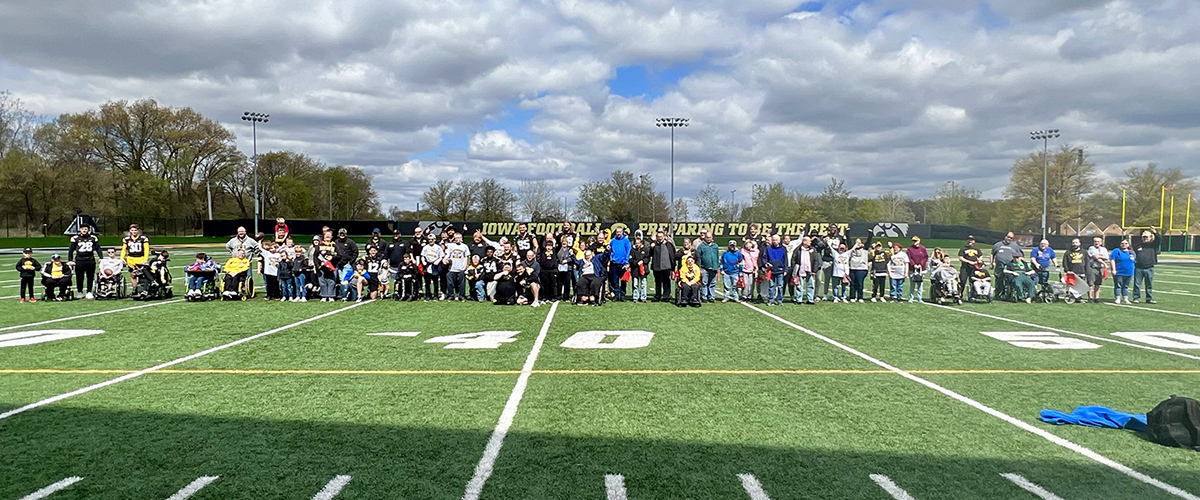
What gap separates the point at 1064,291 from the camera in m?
15.0

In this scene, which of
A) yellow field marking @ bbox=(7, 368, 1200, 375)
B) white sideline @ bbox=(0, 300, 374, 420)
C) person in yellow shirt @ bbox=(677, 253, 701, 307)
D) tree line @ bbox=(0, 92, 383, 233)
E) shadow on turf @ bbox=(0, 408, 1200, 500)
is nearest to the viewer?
shadow on turf @ bbox=(0, 408, 1200, 500)

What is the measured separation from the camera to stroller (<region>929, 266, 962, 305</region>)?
1464 centimetres

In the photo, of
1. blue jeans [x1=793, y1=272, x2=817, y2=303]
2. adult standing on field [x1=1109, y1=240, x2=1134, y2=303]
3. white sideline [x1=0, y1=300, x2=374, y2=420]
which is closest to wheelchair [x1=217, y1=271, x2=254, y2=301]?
white sideline [x1=0, y1=300, x2=374, y2=420]

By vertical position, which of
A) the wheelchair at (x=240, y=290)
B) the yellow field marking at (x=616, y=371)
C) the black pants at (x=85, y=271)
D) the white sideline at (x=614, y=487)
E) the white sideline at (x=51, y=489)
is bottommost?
the yellow field marking at (x=616, y=371)

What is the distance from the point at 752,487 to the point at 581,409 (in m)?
2.13

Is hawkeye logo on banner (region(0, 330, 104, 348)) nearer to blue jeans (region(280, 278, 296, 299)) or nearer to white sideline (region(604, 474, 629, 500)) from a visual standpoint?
blue jeans (region(280, 278, 296, 299))

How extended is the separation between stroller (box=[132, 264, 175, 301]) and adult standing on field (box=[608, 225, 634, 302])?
34.5ft

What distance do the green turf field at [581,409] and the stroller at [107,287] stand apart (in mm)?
3719

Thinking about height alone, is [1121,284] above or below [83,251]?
below

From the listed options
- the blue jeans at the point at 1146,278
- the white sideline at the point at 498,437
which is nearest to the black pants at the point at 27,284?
the white sideline at the point at 498,437

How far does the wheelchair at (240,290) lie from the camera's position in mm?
14352

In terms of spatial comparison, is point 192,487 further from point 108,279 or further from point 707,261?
point 108,279

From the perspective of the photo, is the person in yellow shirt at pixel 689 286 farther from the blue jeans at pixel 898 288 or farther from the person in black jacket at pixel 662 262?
the blue jeans at pixel 898 288

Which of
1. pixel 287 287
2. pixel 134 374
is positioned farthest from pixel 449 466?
pixel 287 287
